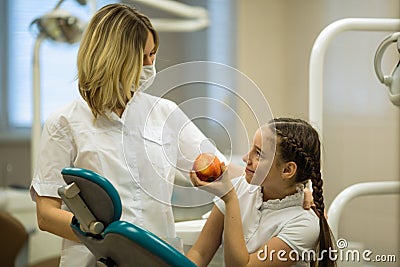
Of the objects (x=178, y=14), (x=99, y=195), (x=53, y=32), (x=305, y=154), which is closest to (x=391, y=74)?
(x=305, y=154)

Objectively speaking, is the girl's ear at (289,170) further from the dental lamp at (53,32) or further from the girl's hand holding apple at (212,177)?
the dental lamp at (53,32)

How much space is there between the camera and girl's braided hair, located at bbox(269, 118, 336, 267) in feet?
3.03

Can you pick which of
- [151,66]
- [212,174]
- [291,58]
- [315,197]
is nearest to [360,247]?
[315,197]

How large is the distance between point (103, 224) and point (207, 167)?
18cm

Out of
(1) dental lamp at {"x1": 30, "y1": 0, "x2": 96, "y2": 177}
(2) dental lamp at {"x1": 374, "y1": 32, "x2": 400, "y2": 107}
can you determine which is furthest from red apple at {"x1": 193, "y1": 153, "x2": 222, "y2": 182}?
(1) dental lamp at {"x1": 30, "y1": 0, "x2": 96, "y2": 177}

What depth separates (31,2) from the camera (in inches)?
113

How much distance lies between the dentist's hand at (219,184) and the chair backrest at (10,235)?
4.14 ft

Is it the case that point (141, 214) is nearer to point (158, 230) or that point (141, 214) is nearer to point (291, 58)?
point (158, 230)

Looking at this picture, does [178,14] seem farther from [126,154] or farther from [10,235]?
[126,154]

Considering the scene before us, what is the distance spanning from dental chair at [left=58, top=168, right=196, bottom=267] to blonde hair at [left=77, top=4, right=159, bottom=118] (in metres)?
0.27

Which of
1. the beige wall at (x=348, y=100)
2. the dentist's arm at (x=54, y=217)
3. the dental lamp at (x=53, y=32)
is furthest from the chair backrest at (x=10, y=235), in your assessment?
the dentist's arm at (x=54, y=217)

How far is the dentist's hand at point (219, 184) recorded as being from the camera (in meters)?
0.90

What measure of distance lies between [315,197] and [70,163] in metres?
0.35

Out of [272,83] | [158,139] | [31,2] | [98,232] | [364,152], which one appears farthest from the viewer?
[31,2]
